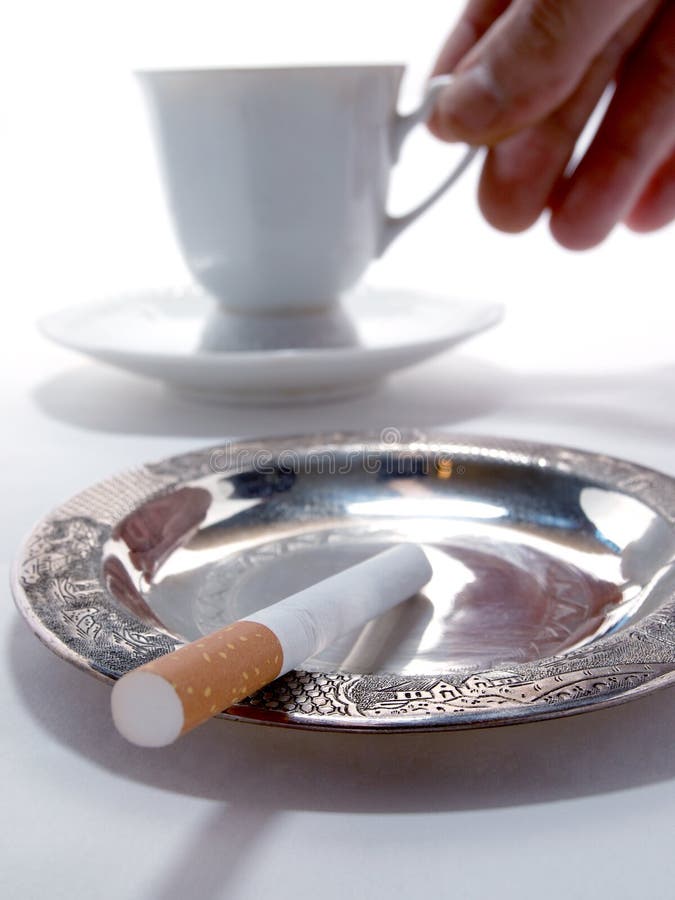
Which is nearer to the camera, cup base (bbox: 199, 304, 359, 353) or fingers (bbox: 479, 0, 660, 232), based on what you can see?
cup base (bbox: 199, 304, 359, 353)

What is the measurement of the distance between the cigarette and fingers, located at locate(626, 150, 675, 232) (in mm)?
627

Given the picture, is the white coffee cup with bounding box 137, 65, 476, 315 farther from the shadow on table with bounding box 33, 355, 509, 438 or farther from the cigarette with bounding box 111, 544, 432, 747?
the cigarette with bounding box 111, 544, 432, 747

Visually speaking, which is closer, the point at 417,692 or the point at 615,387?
the point at 417,692

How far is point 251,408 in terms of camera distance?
29.2 inches

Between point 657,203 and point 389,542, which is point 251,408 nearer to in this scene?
point 389,542

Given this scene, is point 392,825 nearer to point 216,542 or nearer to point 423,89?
point 216,542

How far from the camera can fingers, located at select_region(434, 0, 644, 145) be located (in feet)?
2.16

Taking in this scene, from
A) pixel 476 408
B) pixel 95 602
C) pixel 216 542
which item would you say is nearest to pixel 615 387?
pixel 476 408

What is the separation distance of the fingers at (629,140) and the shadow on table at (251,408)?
0.53 feet

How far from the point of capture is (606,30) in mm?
675

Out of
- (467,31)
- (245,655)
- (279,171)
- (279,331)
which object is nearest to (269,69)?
(279,171)

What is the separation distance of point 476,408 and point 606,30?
0.25 metres

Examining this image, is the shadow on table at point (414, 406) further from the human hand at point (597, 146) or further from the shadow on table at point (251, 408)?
the human hand at point (597, 146)

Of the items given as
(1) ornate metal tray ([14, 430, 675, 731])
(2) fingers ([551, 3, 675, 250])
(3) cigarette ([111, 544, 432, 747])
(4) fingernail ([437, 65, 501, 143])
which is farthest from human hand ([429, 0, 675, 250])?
(3) cigarette ([111, 544, 432, 747])
